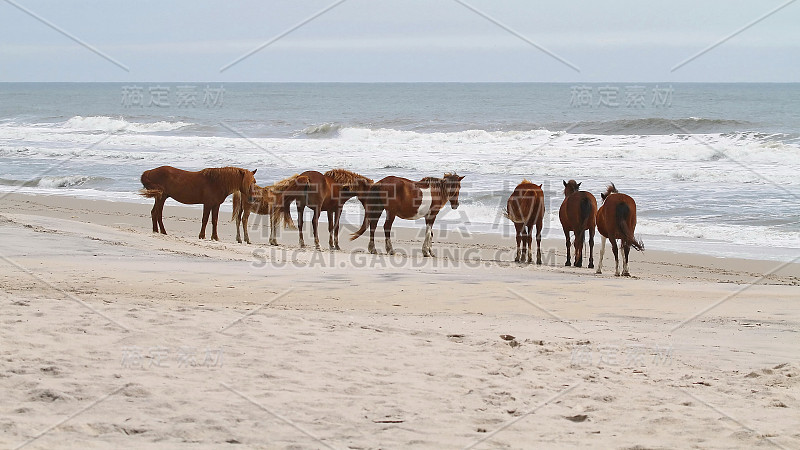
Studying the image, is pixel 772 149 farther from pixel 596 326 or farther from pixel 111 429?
pixel 111 429

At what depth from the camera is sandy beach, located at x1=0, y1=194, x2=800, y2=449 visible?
14.8 feet

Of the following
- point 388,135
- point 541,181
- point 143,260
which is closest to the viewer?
point 143,260

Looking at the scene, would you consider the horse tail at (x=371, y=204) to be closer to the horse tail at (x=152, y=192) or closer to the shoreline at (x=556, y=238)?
the shoreline at (x=556, y=238)

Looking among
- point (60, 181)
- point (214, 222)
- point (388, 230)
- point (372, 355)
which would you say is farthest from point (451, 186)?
point (60, 181)

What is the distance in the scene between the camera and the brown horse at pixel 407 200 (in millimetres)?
12562

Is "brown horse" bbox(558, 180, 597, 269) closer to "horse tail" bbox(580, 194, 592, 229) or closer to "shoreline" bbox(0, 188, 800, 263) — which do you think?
"horse tail" bbox(580, 194, 592, 229)

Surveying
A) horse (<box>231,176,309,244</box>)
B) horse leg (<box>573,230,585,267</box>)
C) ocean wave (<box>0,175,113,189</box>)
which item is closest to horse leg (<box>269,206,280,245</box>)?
horse (<box>231,176,309,244</box>)

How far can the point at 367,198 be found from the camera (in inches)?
504

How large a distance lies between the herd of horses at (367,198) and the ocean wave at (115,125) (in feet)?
136

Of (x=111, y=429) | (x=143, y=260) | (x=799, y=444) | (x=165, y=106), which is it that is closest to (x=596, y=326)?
(x=799, y=444)

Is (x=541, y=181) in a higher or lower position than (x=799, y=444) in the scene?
higher

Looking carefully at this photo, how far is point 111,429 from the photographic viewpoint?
4203 millimetres

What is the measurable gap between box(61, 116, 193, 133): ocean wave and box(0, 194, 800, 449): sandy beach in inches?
1792

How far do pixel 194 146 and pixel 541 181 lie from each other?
70.1ft
